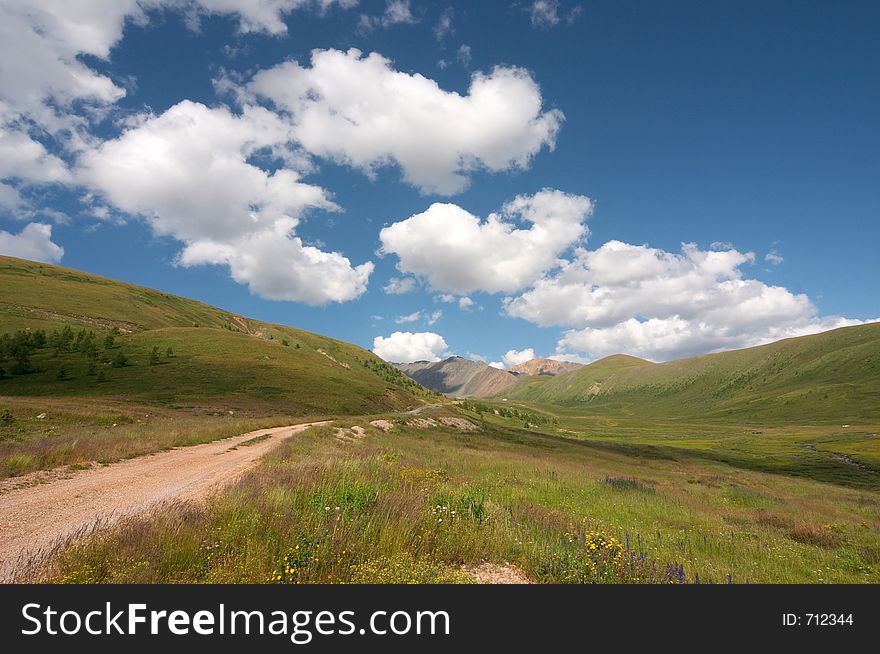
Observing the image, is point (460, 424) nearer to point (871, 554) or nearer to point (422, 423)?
point (422, 423)

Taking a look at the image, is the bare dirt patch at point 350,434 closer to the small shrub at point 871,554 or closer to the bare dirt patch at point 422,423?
the bare dirt patch at point 422,423

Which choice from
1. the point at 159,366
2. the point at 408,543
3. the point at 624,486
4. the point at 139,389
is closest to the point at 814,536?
the point at 624,486

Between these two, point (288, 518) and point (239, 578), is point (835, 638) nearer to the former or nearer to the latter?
point (239, 578)

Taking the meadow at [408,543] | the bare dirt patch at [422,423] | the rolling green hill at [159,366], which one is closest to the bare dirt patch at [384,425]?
the bare dirt patch at [422,423]

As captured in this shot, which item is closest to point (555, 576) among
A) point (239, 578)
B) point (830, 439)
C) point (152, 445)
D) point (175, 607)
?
point (239, 578)

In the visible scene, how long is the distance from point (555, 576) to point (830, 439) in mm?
146917

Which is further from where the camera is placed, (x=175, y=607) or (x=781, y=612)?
(x=781, y=612)

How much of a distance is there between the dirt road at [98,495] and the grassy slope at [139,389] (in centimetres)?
260

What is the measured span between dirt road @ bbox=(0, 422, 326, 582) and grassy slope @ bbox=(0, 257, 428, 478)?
102 inches

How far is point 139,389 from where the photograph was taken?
6444cm

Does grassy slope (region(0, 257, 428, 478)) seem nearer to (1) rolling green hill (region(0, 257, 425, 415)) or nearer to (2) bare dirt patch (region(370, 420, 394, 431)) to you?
(1) rolling green hill (region(0, 257, 425, 415))

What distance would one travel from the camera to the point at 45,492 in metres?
12.6

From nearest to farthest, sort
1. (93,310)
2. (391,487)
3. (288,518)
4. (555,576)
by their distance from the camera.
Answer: (555,576)
(288,518)
(391,487)
(93,310)

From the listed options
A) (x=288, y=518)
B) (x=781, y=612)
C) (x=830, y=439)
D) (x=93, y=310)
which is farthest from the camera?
(x=93, y=310)
